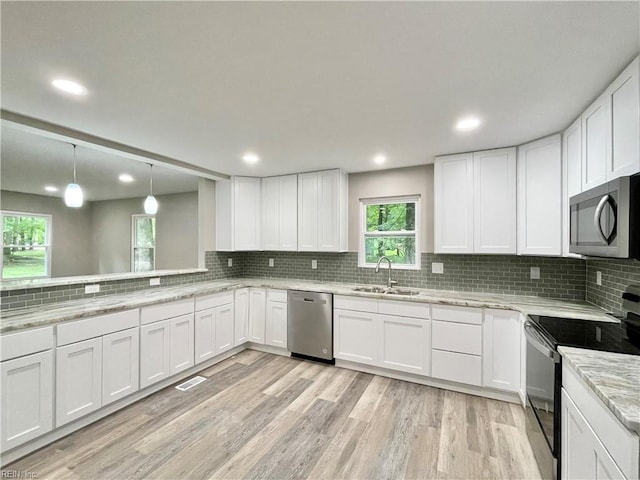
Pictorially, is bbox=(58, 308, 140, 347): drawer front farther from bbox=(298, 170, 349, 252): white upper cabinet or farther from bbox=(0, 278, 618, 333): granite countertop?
bbox=(298, 170, 349, 252): white upper cabinet

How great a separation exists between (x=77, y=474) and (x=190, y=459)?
0.64 metres

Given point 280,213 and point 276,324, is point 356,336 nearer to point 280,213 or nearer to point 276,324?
point 276,324

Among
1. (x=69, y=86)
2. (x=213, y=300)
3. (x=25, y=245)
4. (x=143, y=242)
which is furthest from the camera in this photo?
(x=143, y=242)

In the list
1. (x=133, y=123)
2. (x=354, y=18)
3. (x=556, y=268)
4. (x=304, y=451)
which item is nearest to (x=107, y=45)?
(x=133, y=123)

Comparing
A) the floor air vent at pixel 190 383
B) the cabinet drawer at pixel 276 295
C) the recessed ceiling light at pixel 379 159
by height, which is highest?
the recessed ceiling light at pixel 379 159

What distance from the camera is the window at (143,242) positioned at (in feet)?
21.3

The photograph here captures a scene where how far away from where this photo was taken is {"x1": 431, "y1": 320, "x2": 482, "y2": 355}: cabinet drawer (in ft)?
8.68

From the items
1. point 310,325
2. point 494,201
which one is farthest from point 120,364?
point 494,201

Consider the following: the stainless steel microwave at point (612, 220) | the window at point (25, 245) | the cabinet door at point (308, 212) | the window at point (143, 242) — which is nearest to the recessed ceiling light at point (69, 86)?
the cabinet door at point (308, 212)

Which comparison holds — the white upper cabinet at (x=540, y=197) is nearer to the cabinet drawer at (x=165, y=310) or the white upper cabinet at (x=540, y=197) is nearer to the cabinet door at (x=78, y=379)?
the cabinet drawer at (x=165, y=310)

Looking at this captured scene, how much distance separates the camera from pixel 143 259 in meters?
6.64

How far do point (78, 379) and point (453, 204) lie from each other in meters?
3.68

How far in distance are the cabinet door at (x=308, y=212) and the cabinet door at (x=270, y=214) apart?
14.3 inches

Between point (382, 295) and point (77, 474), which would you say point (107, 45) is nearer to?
point (77, 474)
